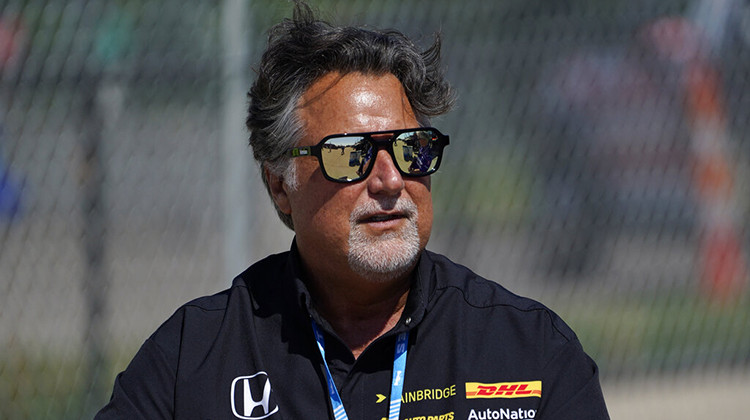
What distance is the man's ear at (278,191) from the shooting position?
281cm

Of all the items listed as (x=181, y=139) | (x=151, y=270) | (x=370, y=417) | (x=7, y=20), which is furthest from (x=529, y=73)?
(x=370, y=417)

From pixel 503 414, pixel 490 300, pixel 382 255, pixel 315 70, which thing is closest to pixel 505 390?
pixel 503 414

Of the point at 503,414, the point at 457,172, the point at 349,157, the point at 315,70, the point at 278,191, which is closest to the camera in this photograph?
the point at 503,414

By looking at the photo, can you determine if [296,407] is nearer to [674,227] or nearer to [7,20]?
[7,20]

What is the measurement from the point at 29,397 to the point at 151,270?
0.71 meters

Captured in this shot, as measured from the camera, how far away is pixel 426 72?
2740 millimetres

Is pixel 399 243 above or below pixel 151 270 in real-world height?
above

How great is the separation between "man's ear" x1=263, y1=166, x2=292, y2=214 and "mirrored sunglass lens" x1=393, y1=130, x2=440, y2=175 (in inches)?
16.9

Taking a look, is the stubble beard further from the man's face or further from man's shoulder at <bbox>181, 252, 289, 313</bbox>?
man's shoulder at <bbox>181, 252, 289, 313</bbox>

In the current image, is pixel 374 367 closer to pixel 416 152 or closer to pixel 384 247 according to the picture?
pixel 384 247

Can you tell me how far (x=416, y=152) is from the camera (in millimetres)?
2555

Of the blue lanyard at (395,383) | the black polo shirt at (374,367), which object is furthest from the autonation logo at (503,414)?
the blue lanyard at (395,383)

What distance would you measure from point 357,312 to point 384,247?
0.27 meters

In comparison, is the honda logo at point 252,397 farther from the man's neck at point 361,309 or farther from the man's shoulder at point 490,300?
the man's shoulder at point 490,300
